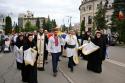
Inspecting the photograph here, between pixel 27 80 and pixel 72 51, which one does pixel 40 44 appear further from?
pixel 27 80

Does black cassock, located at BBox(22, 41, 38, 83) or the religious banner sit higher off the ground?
the religious banner

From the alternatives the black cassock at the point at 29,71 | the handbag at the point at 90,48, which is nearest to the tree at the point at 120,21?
the handbag at the point at 90,48

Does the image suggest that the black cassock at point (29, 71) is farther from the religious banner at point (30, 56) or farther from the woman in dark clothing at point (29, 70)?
the religious banner at point (30, 56)

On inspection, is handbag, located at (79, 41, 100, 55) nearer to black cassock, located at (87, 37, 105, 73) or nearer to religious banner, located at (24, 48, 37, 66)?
black cassock, located at (87, 37, 105, 73)

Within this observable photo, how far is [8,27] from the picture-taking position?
122938 mm

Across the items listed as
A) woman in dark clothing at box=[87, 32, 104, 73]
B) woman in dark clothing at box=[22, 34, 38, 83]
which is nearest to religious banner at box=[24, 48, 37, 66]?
woman in dark clothing at box=[22, 34, 38, 83]

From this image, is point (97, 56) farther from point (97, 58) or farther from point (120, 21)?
point (120, 21)

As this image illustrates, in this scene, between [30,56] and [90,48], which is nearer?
[30,56]

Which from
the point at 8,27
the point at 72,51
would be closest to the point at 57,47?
the point at 72,51

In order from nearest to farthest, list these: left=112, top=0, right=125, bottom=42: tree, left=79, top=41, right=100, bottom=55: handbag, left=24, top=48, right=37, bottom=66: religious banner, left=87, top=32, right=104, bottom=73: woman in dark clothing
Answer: left=24, top=48, right=37, bottom=66: religious banner
left=87, top=32, right=104, bottom=73: woman in dark clothing
left=79, top=41, right=100, bottom=55: handbag
left=112, top=0, right=125, bottom=42: tree

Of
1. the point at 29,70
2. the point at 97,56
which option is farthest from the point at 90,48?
the point at 29,70

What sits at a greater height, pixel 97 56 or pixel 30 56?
pixel 30 56

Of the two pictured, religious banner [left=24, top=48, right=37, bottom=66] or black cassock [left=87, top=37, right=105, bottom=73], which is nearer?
religious banner [left=24, top=48, right=37, bottom=66]

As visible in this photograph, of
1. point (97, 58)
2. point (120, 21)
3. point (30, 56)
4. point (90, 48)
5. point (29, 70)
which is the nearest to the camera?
point (30, 56)
